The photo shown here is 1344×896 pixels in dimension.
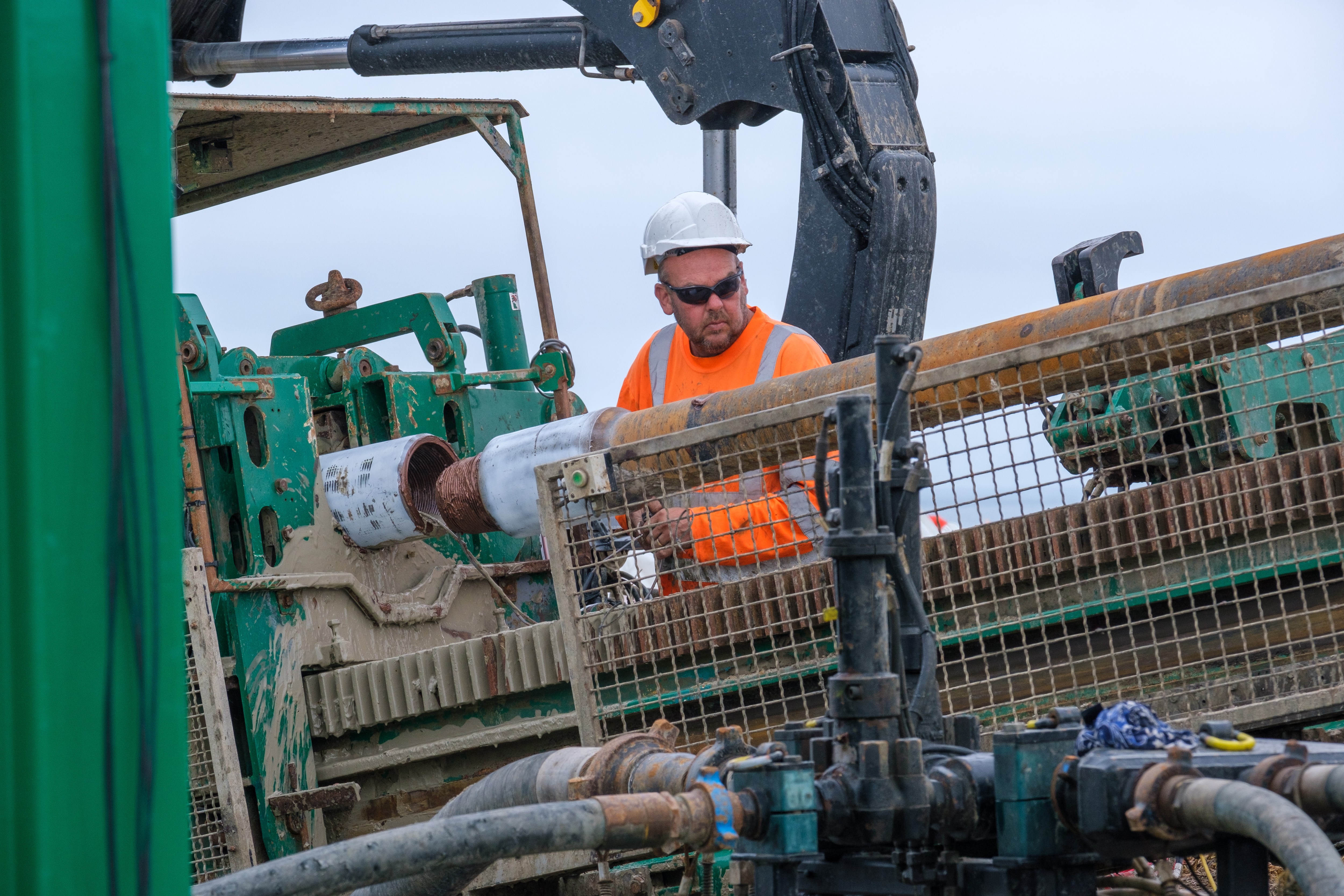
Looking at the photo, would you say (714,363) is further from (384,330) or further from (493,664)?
(384,330)

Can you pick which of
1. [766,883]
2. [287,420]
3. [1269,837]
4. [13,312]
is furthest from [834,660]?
[287,420]

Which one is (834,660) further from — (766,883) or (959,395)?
(766,883)

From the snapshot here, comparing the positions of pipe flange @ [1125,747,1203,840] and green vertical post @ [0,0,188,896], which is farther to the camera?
pipe flange @ [1125,747,1203,840]

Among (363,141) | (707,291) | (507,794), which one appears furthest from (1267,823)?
(363,141)

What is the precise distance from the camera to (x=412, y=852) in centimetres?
154

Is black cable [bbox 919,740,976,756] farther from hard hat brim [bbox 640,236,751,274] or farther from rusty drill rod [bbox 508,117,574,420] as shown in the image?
rusty drill rod [bbox 508,117,574,420]

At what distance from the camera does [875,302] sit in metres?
4.63

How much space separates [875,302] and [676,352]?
0.63 m

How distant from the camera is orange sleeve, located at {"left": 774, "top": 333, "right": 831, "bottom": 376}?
13.6 ft

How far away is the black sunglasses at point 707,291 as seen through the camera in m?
4.34

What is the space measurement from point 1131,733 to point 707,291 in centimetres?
289

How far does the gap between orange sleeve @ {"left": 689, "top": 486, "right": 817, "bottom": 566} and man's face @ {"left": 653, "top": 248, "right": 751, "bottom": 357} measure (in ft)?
3.78

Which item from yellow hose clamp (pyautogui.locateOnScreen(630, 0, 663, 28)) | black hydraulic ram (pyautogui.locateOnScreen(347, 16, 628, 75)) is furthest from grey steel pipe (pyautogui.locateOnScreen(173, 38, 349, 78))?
yellow hose clamp (pyautogui.locateOnScreen(630, 0, 663, 28))

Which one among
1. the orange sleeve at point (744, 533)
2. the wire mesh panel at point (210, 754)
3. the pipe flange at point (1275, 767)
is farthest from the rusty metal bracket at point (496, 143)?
the pipe flange at point (1275, 767)
